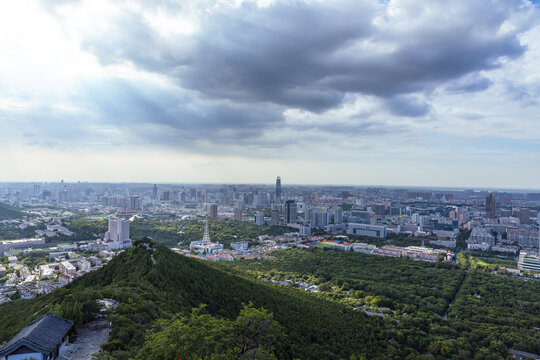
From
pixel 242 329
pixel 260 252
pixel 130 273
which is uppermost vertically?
pixel 242 329

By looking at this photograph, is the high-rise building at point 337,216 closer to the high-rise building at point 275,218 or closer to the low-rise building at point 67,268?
the high-rise building at point 275,218

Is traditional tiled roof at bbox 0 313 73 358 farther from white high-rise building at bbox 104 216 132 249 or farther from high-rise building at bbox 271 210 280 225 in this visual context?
high-rise building at bbox 271 210 280 225

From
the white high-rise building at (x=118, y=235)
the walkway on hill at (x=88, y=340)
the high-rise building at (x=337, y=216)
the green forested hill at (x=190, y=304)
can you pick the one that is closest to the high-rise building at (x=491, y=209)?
the high-rise building at (x=337, y=216)

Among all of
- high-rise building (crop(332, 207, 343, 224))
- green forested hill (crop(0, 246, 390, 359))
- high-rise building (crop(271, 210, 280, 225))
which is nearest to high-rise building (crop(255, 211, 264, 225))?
high-rise building (crop(271, 210, 280, 225))

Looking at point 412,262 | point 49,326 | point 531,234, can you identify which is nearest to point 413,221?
point 531,234

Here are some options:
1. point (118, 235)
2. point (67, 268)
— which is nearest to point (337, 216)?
point (118, 235)

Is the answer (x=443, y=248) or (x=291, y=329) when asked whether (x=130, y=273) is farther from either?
(x=443, y=248)
